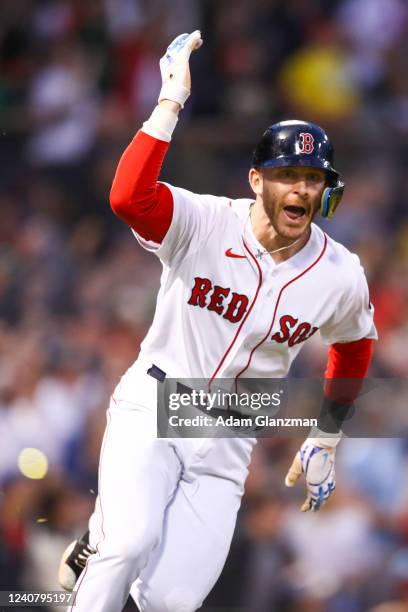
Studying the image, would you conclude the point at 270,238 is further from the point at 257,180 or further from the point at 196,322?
the point at 196,322

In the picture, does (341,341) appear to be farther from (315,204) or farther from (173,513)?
(173,513)

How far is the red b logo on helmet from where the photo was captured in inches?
143

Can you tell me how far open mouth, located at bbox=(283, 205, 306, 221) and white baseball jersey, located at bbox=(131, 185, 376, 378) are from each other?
19 cm

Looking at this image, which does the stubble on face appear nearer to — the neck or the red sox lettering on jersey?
the neck

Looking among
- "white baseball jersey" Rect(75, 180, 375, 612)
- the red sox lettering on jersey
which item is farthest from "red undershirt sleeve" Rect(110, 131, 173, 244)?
the red sox lettering on jersey

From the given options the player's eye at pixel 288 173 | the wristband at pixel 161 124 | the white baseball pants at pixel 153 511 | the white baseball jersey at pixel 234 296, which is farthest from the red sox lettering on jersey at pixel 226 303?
the wristband at pixel 161 124

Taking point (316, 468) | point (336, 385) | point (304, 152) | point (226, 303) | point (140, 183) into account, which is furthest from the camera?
point (336, 385)

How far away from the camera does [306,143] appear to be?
3629 mm

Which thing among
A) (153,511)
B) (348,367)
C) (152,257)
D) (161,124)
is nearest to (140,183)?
(161,124)

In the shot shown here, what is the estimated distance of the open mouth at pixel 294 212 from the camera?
12.0ft

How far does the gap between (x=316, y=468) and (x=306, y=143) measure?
118 cm

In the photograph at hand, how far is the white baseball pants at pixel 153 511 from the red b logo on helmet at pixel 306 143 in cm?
89

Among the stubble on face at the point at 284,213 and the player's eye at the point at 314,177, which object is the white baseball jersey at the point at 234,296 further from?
the player's eye at the point at 314,177

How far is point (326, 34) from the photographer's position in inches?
324
